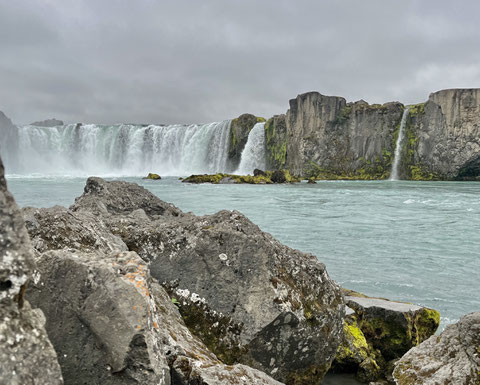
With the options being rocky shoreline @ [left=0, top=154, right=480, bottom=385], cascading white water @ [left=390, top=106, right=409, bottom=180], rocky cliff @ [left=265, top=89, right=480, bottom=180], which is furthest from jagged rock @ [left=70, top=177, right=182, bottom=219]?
cascading white water @ [left=390, top=106, right=409, bottom=180]

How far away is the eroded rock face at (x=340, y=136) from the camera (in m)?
85.8

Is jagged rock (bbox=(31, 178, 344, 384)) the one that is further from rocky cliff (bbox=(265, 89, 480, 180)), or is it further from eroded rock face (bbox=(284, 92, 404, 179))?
eroded rock face (bbox=(284, 92, 404, 179))

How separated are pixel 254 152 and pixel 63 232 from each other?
88.9 m

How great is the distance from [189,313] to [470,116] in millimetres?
84384

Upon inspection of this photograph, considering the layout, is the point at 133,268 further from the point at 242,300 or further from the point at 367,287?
the point at 367,287

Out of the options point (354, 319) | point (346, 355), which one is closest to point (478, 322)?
point (346, 355)

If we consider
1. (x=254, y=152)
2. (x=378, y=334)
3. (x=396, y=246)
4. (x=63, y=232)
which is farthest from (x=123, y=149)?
(x=63, y=232)

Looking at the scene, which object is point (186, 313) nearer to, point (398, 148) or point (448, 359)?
point (448, 359)

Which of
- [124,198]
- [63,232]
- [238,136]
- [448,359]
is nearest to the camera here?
[448,359]

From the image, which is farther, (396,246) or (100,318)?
(396,246)

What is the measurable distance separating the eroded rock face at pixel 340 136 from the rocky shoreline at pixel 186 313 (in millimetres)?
83279

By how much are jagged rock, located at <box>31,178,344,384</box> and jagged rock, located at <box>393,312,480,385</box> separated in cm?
103

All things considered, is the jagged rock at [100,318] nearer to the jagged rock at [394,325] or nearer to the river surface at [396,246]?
the jagged rock at [394,325]

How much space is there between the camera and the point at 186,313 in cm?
457
